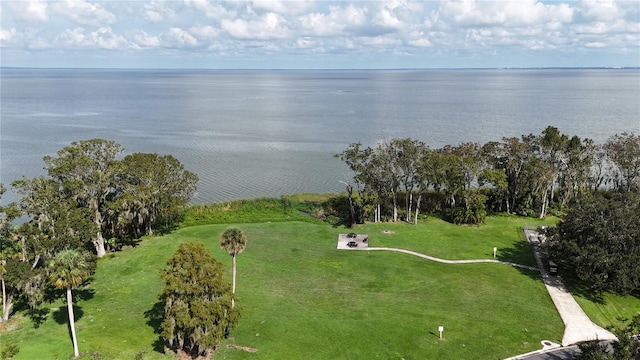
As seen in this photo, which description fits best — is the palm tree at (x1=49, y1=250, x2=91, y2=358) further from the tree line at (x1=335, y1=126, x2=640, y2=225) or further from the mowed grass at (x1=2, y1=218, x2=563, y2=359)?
the tree line at (x1=335, y1=126, x2=640, y2=225)

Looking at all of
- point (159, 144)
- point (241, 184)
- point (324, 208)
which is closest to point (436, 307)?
point (324, 208)

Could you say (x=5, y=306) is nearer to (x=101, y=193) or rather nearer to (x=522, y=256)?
(x=101, y=193)

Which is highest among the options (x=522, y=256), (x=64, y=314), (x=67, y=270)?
(x=67, y=270)

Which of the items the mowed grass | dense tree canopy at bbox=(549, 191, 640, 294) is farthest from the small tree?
dense tree canopy at bbox=(549, 191, 640, 294)

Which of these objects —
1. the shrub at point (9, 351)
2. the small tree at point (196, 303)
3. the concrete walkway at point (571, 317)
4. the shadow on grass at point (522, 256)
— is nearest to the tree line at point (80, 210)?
the shrub at point (9, 351)

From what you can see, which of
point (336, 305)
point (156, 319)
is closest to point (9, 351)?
point (156, 319)

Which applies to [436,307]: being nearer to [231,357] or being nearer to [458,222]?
[231,357]
